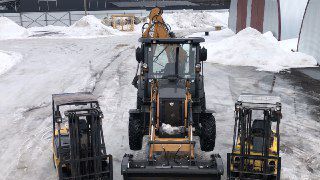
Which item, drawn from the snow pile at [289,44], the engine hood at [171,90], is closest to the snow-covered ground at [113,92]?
the snow pile at [289,44]

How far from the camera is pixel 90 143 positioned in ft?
25.7

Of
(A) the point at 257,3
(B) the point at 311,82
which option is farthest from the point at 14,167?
(A) the point at 257,3

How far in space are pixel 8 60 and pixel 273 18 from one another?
18.2 meters

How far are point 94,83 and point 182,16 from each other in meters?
37.3

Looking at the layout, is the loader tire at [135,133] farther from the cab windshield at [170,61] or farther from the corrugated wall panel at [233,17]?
the corrugated wall panel at [233,17]

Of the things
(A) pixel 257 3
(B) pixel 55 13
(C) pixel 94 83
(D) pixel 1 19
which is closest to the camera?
(C) pixel 94 83

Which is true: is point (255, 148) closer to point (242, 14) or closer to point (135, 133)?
point (135, 133)

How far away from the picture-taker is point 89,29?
137ft

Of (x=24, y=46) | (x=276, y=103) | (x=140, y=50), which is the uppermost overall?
(x=140, y=50)

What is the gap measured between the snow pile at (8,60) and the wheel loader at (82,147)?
14.1 m

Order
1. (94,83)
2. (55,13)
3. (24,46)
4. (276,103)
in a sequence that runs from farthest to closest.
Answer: (55,13) < (24,46) < (94,83) < (276,103)

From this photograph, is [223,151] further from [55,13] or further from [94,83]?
[55,13]

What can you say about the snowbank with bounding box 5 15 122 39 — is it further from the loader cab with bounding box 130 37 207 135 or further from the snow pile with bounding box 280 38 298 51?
the loader cab with bounding box 130 37 207 135

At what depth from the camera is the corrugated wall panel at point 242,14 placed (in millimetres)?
36188
